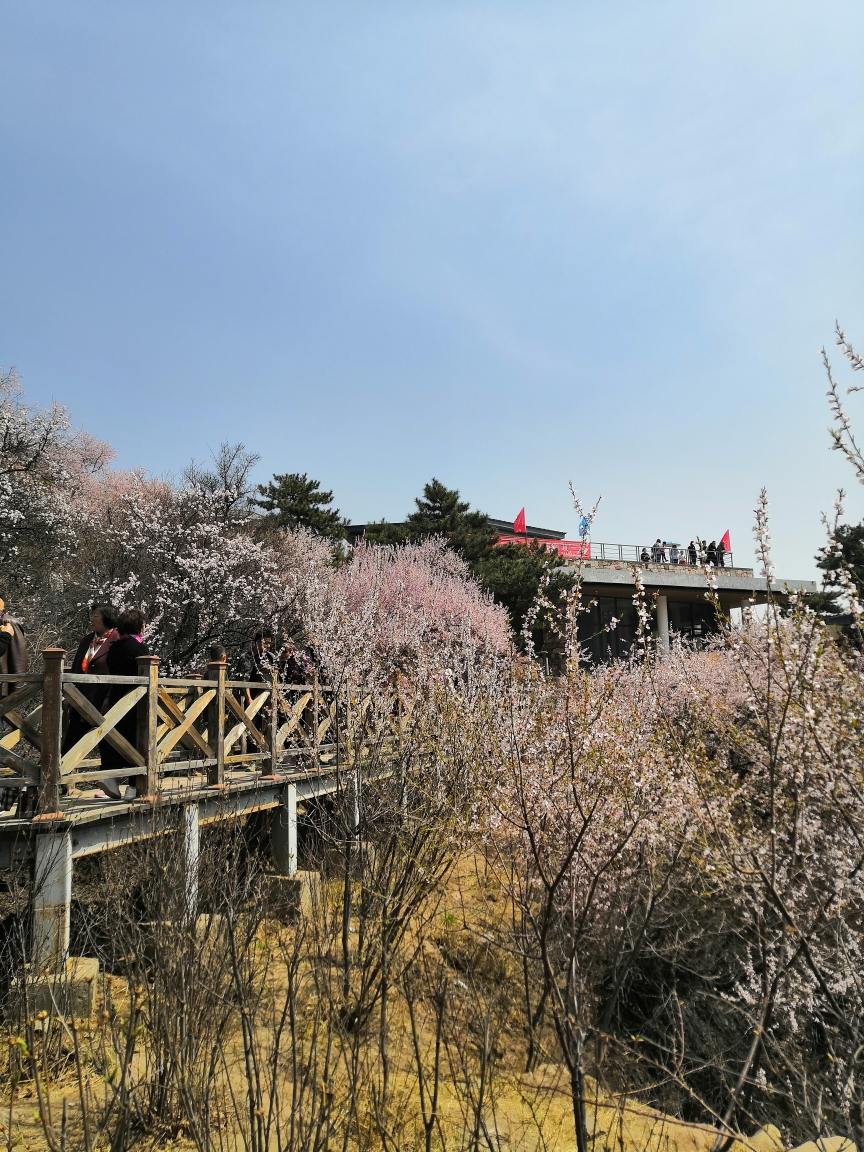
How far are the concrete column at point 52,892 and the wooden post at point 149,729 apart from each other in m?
0.90

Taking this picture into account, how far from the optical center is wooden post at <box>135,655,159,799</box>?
6.05 metres

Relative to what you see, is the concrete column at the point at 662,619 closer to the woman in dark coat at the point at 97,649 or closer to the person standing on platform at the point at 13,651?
the woman in dark coat at the point at 97,649

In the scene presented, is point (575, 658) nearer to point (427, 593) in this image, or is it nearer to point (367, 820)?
point (367, 820)

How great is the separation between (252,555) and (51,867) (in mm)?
15174

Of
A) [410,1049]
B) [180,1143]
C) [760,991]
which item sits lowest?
[410,1049]

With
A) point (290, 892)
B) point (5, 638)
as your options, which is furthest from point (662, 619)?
point (5, 638)

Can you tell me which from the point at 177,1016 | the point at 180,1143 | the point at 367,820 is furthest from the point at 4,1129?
the point at 367,820

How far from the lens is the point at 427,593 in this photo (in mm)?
25812

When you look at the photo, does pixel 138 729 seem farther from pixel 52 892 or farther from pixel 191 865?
pixel 191 865

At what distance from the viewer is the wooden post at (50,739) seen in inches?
204

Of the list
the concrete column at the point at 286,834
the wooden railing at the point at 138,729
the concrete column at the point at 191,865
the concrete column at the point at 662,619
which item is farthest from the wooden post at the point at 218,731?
the concrete column at the point at 662,619

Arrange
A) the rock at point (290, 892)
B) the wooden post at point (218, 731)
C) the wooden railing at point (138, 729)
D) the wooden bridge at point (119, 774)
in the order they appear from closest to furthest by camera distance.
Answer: the wooden bridge at point (119, 774), the wooden railing at point (138, 729), the wooden post at point (218, 731), the rock at point (290, 892)

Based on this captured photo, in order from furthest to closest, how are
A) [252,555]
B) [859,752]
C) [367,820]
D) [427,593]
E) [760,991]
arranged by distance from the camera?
[427,593], [252,555], [367,820], [760,991], [859,752]

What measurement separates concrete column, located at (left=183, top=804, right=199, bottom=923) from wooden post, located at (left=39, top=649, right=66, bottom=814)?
86 cm
